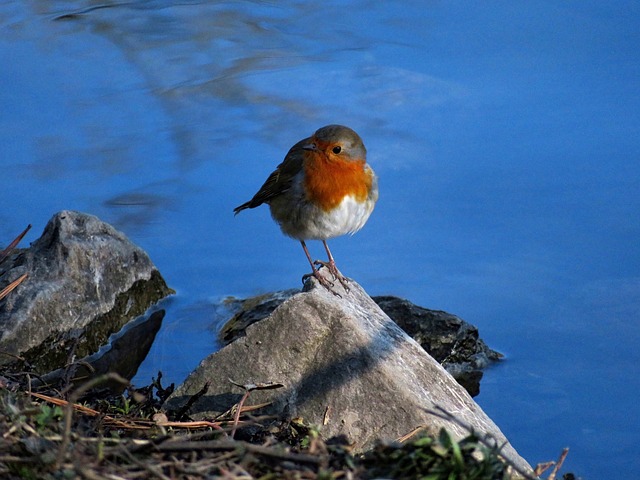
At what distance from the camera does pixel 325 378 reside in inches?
142

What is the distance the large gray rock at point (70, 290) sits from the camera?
5.16 meters

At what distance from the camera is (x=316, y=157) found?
16.1 ft

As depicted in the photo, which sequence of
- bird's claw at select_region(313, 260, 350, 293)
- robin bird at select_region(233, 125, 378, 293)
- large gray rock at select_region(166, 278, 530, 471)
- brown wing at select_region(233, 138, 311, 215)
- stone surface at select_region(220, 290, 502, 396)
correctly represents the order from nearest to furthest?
1. large gray rock at select_region(166, 278, 530, 471)
2. bird's claw at select_region(313, 260, 350, 293)
3. robin bird at select_region(233, 125, 378, 293)
4. brown wing at select_region(233, 138, 311, 215)
5. stone surface at select_region(220, 290, 502, 396)

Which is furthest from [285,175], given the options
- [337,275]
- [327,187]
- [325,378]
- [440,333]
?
[325,378]

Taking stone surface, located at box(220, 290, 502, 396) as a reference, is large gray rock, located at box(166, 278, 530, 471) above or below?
below

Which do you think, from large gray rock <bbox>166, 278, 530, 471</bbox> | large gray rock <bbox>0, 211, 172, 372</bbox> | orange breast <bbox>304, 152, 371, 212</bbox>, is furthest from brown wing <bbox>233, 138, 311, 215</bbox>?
large gray rock <bbox>166, 278, 530, 471</bbox>

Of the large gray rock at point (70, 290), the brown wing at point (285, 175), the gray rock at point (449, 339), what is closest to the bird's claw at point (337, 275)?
the brown wing at point (285, 175)

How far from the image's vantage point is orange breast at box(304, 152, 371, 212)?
192 inches

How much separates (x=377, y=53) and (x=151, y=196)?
2.29 meters

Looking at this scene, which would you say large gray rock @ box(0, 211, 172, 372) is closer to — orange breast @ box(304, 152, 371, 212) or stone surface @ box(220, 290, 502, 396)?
stone surface @ box(220, 290, 502, 396)

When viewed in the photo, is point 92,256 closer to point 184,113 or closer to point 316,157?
point 316,157

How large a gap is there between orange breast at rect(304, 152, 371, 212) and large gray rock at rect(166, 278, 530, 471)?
1126 millimetres

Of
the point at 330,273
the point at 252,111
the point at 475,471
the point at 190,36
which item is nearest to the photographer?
the point at 475,471

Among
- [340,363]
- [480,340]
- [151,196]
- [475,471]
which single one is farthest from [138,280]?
[475,471]
